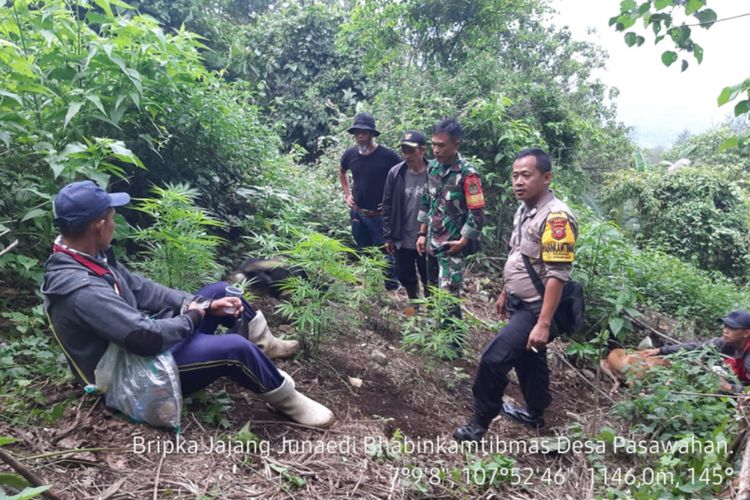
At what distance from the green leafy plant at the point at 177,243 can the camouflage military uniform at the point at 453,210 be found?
1.98 metres

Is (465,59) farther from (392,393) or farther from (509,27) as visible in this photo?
(392,393)

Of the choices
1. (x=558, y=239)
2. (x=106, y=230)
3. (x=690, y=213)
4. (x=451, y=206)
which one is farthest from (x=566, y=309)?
(x=690, y=213)

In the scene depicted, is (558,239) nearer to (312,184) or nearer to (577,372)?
(577,372)

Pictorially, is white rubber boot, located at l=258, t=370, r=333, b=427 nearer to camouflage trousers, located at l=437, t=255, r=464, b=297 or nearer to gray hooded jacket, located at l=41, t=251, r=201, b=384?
gray hooded jacket, located at l=41, t=251, r=201, b=384

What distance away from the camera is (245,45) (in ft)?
Answer: 40.8

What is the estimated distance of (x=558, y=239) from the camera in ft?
10.4

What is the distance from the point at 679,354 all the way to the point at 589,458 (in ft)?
4.27

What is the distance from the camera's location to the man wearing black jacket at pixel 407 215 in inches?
201

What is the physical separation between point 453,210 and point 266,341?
2009mm

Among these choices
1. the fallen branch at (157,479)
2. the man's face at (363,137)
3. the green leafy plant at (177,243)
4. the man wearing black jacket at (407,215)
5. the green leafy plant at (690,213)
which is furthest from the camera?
the green leafy plant at (690,213)

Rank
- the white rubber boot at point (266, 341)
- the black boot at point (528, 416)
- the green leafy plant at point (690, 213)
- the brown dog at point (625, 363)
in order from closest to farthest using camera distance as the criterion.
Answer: the white rubber boot at point (266, 341), the black boot at point (528, 416), the brown dog at point (625, 363), the green leafy plant at point (690, 213)

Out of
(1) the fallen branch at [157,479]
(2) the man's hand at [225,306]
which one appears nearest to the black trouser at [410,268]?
(2) the man's hand at [225,306]

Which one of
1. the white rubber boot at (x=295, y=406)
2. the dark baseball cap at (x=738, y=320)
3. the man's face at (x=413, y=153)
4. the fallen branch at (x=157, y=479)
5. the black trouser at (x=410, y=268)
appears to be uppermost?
the man's face at (x=413, y=153)

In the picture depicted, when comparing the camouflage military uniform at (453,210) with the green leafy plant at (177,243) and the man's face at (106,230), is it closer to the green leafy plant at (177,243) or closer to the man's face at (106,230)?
the green leafy plant at (177,243)
